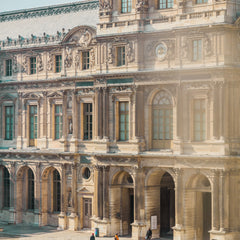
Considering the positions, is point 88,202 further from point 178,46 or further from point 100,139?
point 178,46

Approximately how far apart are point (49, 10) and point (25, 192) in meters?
17.5

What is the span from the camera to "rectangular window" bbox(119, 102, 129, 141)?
63.3 meters

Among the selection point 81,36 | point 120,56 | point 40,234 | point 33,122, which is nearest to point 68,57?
point 81,36

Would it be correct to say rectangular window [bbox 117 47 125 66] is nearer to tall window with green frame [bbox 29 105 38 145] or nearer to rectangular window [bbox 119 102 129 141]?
rectangular window [bbox 119 102 129 141]

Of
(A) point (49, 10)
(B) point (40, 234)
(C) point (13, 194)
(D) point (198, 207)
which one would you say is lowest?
(B) point (40, 234)

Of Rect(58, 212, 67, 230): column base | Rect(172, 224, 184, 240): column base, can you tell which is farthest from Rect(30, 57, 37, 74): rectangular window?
Rect(172, 224, 184, 240): column base

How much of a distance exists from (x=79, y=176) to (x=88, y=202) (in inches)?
95.7

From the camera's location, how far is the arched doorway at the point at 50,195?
2766 inches

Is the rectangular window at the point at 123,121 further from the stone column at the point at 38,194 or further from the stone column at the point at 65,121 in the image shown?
the stone column at the point at 38,194

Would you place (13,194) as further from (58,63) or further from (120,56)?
(120,56)

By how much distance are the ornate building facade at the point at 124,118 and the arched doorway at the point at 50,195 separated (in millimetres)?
106

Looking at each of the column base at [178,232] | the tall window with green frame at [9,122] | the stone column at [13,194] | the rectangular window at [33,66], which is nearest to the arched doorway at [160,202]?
the column base at [178,232]

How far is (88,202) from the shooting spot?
67.1m

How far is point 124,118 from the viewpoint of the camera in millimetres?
63531
